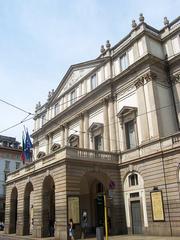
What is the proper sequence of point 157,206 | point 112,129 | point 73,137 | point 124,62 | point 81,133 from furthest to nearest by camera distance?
1. point 73,137
2. point 81,133
3. point 124,62
4. point 112,129
5. point 157,206

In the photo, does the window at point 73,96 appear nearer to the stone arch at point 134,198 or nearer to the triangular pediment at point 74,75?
the triangular pediment at point 74,75

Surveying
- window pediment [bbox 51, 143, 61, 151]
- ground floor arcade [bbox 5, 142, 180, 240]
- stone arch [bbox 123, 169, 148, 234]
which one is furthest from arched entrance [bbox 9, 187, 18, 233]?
stone arch [bbox 123, 169, 148, 234]

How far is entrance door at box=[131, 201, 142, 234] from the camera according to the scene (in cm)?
2462

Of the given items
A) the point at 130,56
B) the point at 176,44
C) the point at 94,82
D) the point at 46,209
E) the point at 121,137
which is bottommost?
the point at 46,209

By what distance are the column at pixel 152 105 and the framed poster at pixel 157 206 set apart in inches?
183

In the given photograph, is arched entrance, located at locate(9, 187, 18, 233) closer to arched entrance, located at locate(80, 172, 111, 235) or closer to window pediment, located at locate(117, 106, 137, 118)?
arched entrance, located at locate(80, 172, 111, 235)

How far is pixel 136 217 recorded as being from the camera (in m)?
25.0

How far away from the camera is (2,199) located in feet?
193

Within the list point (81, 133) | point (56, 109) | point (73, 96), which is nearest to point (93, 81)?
point (73, 96)

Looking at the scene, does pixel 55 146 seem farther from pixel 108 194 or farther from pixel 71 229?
pixel 71 229

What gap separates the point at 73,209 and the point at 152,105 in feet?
35.7

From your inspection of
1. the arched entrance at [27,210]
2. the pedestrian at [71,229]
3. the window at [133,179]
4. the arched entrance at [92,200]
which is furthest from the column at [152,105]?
the arched entrance at [27,210]

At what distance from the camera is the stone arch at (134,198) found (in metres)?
24.3

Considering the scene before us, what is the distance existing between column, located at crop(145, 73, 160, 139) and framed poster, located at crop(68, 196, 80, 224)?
8.23 meters
